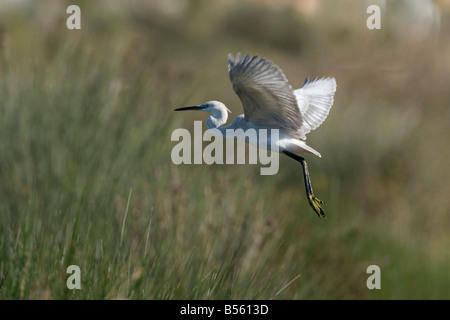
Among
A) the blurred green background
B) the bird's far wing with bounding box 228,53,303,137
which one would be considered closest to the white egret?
the bird's far wing with bounding box 228,53,303,137

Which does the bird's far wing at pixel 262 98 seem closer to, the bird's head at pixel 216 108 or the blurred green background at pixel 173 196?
the bird's head at pixel 216 108

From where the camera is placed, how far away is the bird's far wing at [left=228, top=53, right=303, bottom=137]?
4.39 feet

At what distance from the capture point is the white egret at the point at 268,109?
1.31 m

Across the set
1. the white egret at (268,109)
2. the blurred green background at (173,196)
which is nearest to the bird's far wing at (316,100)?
the white egret at (268,109)

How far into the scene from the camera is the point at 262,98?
1.39m

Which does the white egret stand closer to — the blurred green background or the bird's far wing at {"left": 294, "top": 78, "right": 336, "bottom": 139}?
the bird's far wing at {"left": 294, "top": 78, "right": 336, "bottom": 139}

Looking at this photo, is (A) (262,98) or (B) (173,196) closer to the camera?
(A) (262,98)

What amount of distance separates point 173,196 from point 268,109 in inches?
80.2

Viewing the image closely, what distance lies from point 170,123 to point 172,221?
1238 millimetres

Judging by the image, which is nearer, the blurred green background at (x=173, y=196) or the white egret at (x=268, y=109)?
the white egret at (x=268, y=109)

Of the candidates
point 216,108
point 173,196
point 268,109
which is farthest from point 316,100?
point 173,196

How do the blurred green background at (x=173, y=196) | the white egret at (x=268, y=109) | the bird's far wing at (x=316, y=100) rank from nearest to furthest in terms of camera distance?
the white egret at (x=268, y=109)
the bird's far wing at (x=316, y=100)
the blurred green background at (x=173, y=196)

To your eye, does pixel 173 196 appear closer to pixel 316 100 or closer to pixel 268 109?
pixel 316 100

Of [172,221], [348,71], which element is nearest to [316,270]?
[172,221]
